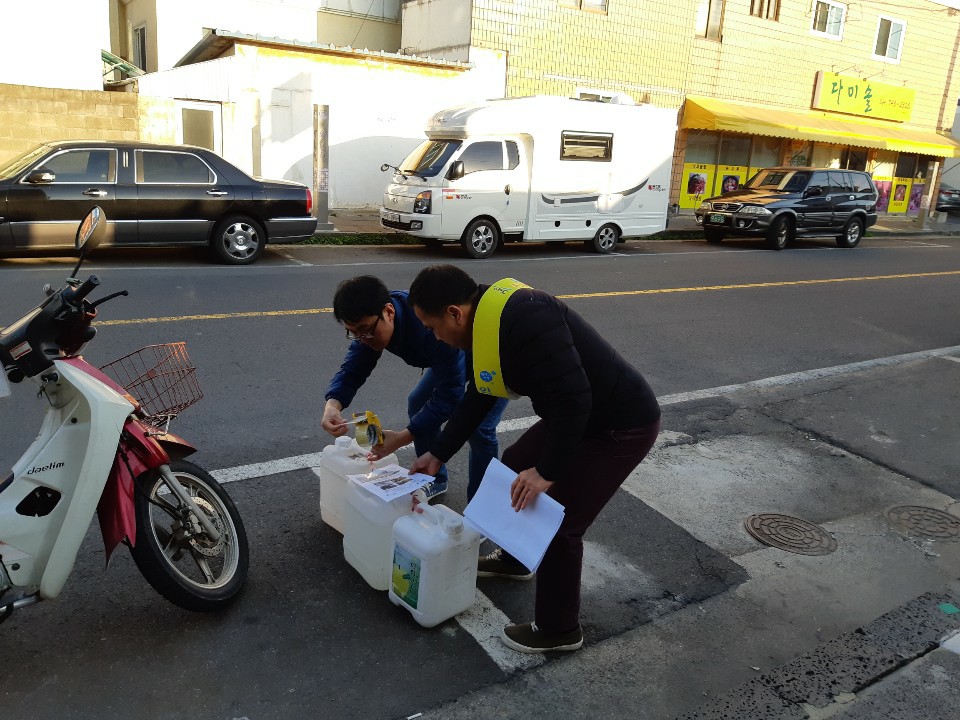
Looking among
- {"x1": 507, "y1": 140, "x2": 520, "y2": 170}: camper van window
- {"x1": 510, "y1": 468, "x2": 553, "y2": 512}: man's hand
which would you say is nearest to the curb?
{"x1": 510, "y1": 468, "x2": 553, "y2": 512}: man's hand

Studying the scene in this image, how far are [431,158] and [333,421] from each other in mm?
10213

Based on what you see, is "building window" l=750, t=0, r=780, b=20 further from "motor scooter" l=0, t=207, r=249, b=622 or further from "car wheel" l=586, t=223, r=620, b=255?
"motor scooter" l=0, t=207, r=249, b=622

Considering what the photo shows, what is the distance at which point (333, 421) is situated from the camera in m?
3.51

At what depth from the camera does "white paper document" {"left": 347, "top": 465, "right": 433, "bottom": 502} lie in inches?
128

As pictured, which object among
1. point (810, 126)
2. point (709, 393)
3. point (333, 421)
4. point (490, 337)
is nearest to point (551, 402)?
point (490, 337)

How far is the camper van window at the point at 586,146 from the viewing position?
1395 centimetres

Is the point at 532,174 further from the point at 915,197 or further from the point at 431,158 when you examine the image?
the point at 915,197

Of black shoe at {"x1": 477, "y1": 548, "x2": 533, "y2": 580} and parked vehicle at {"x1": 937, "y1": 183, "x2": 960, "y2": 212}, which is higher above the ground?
parked vehicle at {"x1": 937, "y1": 183, "x2": 960, "y2": 212}

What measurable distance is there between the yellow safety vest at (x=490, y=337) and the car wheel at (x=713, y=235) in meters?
15.9

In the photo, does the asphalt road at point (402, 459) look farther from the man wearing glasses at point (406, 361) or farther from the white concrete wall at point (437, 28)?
the white concrete wall at point (437, 28)

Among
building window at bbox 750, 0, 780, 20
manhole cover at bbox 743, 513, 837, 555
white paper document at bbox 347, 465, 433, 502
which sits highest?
building window at bbox 750, 0, 780, 20

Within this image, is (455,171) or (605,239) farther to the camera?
(605,239)

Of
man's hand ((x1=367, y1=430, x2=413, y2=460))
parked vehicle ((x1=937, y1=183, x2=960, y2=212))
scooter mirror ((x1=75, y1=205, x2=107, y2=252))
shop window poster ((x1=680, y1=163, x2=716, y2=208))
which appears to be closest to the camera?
scooter mirror ((x1=75, y1=205, x2=107, y2=252))

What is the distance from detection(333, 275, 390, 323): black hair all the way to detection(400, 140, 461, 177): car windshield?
9.82 metres
